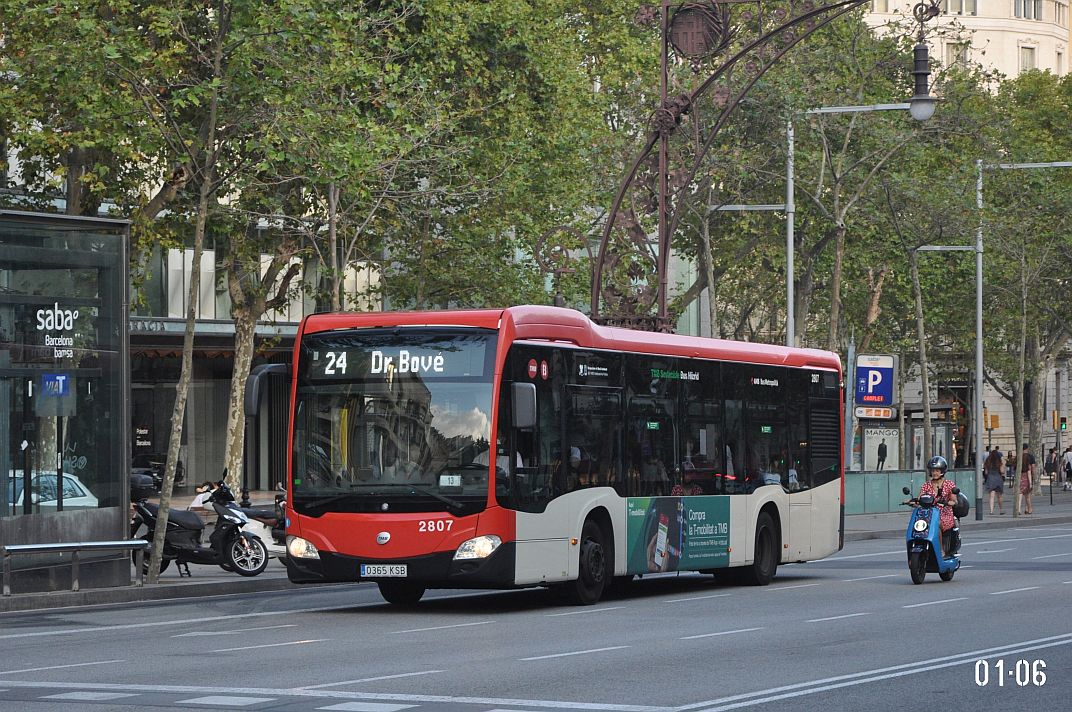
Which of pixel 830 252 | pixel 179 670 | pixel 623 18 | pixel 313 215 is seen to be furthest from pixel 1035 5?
pixel 179 670

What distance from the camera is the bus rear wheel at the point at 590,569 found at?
1977 centimetres

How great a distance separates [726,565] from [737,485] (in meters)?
1.01

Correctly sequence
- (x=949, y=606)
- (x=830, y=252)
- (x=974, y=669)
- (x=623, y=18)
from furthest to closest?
1. (x=830, y=252)
2. (x=623, y=18)
3. (x=949, y=606)
4. (x=974, y=669)

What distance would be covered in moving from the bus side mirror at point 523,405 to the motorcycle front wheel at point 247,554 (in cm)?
682

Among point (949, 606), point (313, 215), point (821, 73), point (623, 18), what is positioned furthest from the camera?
point (623, 18)

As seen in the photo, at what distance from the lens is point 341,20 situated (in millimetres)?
27828

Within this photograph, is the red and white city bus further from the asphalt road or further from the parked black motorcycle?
the parked black motorcycle

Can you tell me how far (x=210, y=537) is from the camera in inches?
948

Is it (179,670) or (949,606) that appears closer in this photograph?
(179,670)

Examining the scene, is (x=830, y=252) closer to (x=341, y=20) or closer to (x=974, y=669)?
(x=341, y=20)

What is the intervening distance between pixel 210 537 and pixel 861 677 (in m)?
13.0

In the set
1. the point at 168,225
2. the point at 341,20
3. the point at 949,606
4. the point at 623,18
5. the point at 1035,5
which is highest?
the point at 1035,5
